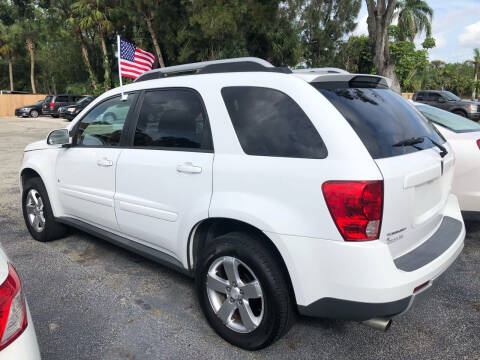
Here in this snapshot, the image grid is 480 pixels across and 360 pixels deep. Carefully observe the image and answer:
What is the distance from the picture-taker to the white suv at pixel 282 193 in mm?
2111

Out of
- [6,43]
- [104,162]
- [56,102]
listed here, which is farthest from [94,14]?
[104,162]

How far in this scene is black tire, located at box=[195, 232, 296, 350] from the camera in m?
2.32

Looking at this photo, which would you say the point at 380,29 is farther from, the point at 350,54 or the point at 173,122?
the point at 350,54

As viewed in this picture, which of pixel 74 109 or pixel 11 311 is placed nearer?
pixel 11 311

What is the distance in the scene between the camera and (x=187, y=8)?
2105 centimetres

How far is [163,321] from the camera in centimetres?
294

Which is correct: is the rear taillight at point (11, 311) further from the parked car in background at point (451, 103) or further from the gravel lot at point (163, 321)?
the parked car in background at point (451, 103)

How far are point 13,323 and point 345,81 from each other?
84.8 inches

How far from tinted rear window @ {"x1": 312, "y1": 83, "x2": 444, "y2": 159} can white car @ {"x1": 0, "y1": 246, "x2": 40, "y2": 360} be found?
1773 mm

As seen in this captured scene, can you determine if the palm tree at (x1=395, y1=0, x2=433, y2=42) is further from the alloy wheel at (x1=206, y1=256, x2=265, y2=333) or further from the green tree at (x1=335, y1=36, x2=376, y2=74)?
the alloy wheel at (x1=206, y1=256, x2=265, y2=333)

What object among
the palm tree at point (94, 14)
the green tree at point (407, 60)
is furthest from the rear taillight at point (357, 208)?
the green tree at point (407, 60)

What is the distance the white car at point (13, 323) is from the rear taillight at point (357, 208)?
4.82 ft

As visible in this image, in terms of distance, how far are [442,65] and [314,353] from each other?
2910 inches

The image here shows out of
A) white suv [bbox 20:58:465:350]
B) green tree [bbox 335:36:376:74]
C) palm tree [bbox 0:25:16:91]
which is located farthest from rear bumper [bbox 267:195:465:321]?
palm tree [bbox 0:25:16:91]
